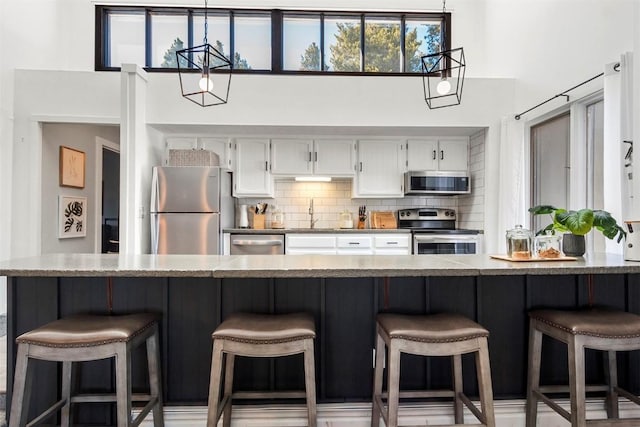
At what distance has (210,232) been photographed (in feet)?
13.5

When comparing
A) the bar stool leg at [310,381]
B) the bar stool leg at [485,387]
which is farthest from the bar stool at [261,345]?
the bar stool leg at [485,387]

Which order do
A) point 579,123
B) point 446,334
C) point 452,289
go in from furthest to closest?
point 579,123
point 452,289
point 446,334

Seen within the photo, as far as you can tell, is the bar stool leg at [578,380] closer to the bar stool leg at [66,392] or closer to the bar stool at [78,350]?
the bar stool at [78,350]

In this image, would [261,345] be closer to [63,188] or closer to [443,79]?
[443,79]

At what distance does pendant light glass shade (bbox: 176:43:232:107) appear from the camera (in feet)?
8.80

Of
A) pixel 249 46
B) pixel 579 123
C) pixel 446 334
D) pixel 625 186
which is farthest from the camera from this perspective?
pixel 249 46

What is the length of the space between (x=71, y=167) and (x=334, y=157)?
10.4 feet

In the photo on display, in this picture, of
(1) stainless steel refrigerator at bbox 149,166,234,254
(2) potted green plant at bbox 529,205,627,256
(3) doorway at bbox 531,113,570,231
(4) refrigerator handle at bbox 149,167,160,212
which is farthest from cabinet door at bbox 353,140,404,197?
(2) potted green plant at bbox 529,205,627,256

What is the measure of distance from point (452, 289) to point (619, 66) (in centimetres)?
201

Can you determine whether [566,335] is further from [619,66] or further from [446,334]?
[619,66]

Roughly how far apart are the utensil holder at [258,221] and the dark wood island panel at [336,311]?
9.33 ft

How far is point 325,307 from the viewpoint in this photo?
208 centimetres

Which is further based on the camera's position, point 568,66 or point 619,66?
point 568,66

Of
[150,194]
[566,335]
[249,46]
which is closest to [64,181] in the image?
[150,194]
